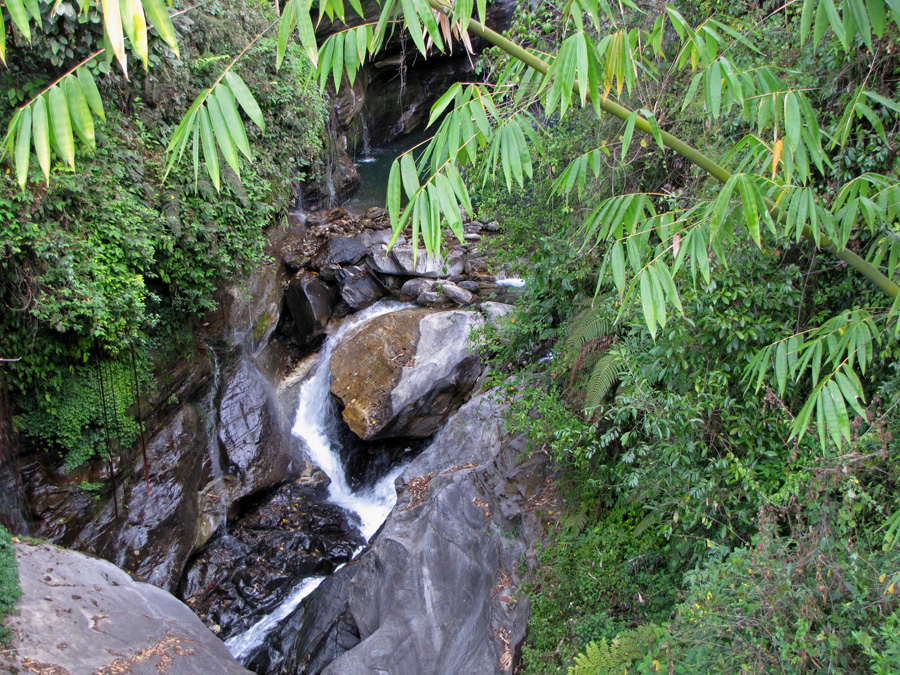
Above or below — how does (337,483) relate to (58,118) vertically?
below

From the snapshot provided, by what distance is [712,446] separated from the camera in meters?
4.70

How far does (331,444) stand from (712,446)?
8041mm

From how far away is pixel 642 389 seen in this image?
4902 mm

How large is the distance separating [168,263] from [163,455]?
3168 millimetres

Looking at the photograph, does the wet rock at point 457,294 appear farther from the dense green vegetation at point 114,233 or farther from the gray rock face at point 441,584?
the gray rock face at point 441,584

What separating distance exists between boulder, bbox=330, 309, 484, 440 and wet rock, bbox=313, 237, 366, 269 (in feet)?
9.20

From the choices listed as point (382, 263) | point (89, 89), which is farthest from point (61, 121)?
point (382, 263)

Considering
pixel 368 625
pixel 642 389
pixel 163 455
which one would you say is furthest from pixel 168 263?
pixel 642 389

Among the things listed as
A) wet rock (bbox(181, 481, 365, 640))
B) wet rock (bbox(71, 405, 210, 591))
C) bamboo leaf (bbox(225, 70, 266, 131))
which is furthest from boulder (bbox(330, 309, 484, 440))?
bamboo leaf (bbox(225, 70, 266, 131))

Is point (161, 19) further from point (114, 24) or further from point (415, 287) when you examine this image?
point (415, 287)

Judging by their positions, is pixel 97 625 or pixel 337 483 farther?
pixel 337 483

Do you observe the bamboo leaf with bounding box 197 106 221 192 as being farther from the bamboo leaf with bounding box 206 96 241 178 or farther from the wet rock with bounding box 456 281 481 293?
the wet rock with bounding box 456 281 481 293

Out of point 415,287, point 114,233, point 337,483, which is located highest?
point 114,233

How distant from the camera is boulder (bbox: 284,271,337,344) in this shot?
12.3 metres
